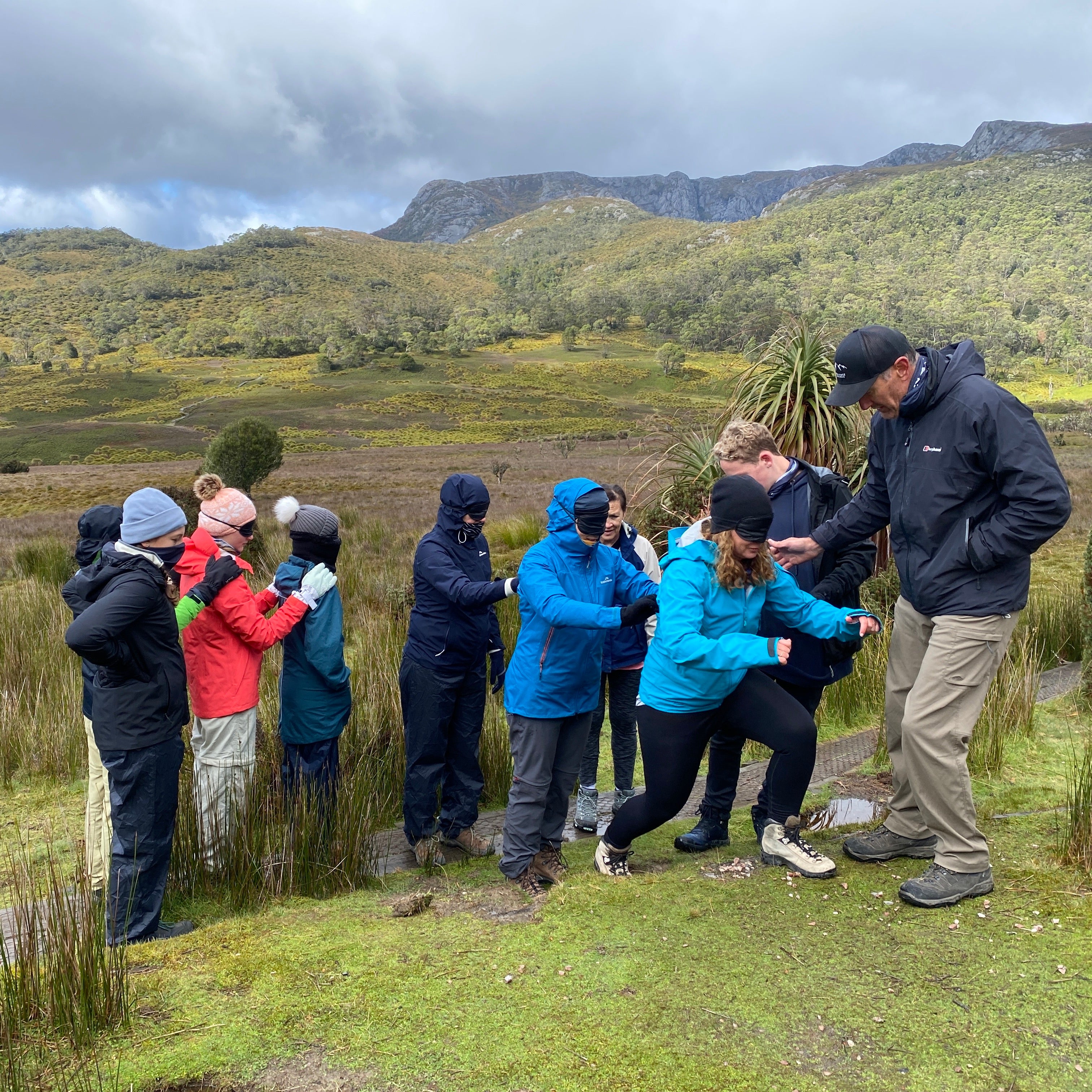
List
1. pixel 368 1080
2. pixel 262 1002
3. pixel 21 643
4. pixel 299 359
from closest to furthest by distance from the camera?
pixel 368 1080 < pixel 262 1002 < pixel 21 643 < pixel 299 359

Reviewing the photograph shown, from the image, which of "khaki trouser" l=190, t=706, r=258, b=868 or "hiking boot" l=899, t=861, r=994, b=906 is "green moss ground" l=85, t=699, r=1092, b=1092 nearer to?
"hiking boot" l=899, t=861, r=994, b=906

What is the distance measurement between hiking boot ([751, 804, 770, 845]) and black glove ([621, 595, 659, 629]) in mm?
1152

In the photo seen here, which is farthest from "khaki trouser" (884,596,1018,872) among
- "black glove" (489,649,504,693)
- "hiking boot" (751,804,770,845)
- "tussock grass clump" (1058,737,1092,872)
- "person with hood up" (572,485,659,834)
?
"black glove" (489,649,504,693)

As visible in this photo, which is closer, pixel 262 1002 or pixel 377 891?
pixel 262 1002

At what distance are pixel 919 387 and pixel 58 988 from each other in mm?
3381

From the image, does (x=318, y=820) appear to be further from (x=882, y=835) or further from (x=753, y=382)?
(x=753, y=382)

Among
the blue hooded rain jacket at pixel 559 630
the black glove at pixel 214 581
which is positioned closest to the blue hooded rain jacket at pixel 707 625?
the blue hooded rain jacket at pixel 559 630

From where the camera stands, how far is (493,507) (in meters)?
22.4

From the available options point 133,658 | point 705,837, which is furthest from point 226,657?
point 705,837

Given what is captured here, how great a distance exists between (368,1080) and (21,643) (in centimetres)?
720

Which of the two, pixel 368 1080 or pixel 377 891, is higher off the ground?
pixel 368 1080

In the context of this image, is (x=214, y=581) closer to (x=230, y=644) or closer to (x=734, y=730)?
(x=230, y=644)

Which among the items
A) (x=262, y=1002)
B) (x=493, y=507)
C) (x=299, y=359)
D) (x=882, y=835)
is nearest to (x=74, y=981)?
(x=262, y=1002)

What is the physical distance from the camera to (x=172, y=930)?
3111 mm
